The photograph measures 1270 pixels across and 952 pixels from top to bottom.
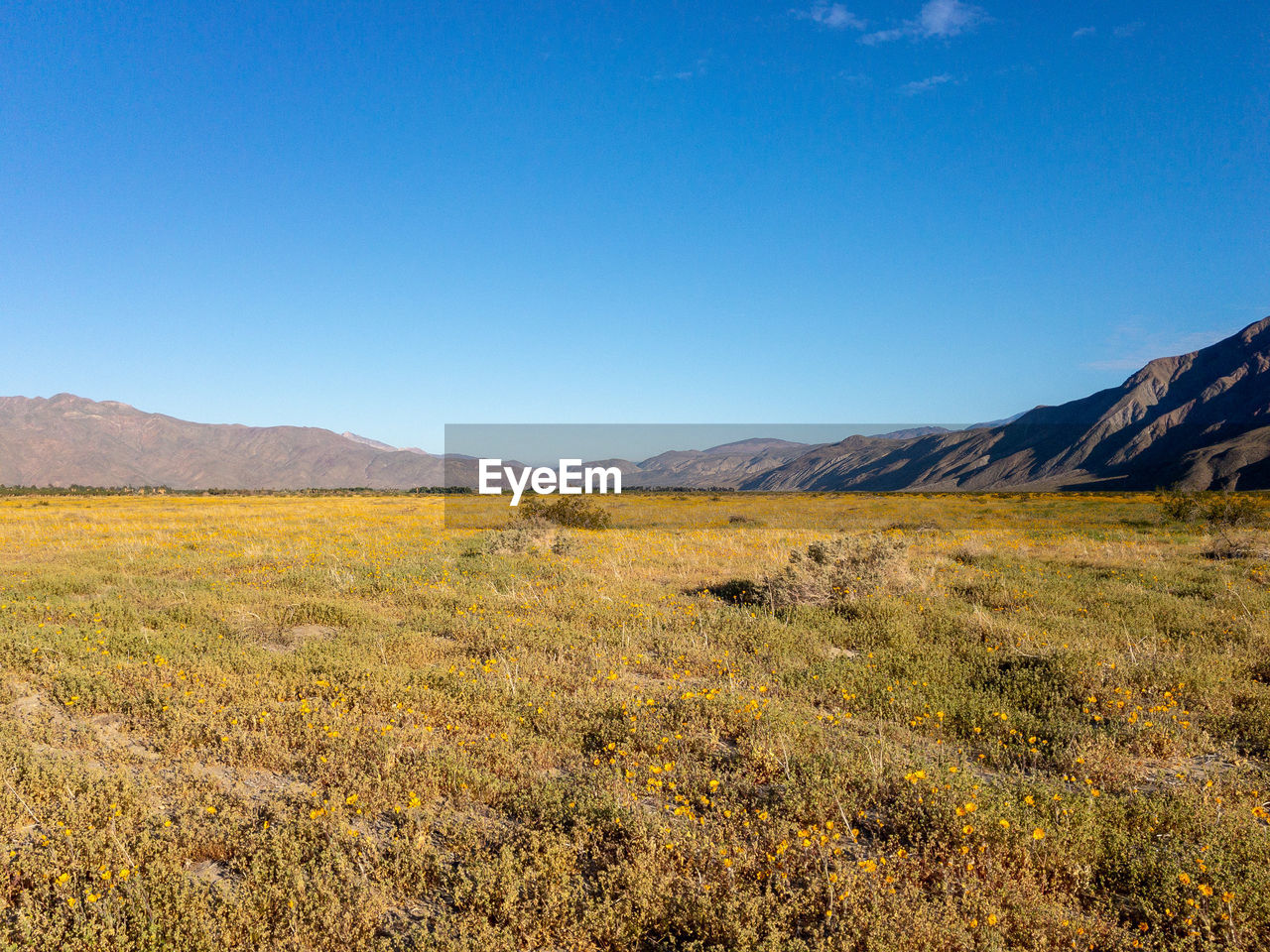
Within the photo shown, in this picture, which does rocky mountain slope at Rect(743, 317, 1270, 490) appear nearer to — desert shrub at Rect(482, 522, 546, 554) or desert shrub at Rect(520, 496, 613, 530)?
desert shrub at Rect(520, 496, 613, 530)

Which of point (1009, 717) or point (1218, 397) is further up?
point (1218, 397)

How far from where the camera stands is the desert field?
352 centimetres

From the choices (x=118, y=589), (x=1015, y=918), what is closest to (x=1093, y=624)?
(x=1015, y=918)

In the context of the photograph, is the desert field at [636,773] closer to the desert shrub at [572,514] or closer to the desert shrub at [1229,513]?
the desert shrub at [572,514]

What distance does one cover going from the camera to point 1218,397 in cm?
16775

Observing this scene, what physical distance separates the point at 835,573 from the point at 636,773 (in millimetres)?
7749

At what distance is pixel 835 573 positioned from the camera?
38.6ft

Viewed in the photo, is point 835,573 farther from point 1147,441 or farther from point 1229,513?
point 1147,441

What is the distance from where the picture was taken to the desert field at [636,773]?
3.52 meters

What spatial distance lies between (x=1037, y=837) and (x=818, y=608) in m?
6.24

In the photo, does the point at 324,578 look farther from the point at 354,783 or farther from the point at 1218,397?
the point at 1218,397

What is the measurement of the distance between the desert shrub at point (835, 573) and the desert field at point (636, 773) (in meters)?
0.17

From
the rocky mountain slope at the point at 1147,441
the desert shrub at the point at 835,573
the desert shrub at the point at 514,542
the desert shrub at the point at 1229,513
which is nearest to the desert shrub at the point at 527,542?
the desert shrub at the point at 514,542

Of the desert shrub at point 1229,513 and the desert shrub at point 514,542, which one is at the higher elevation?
the desert shrub at point 1229,513
